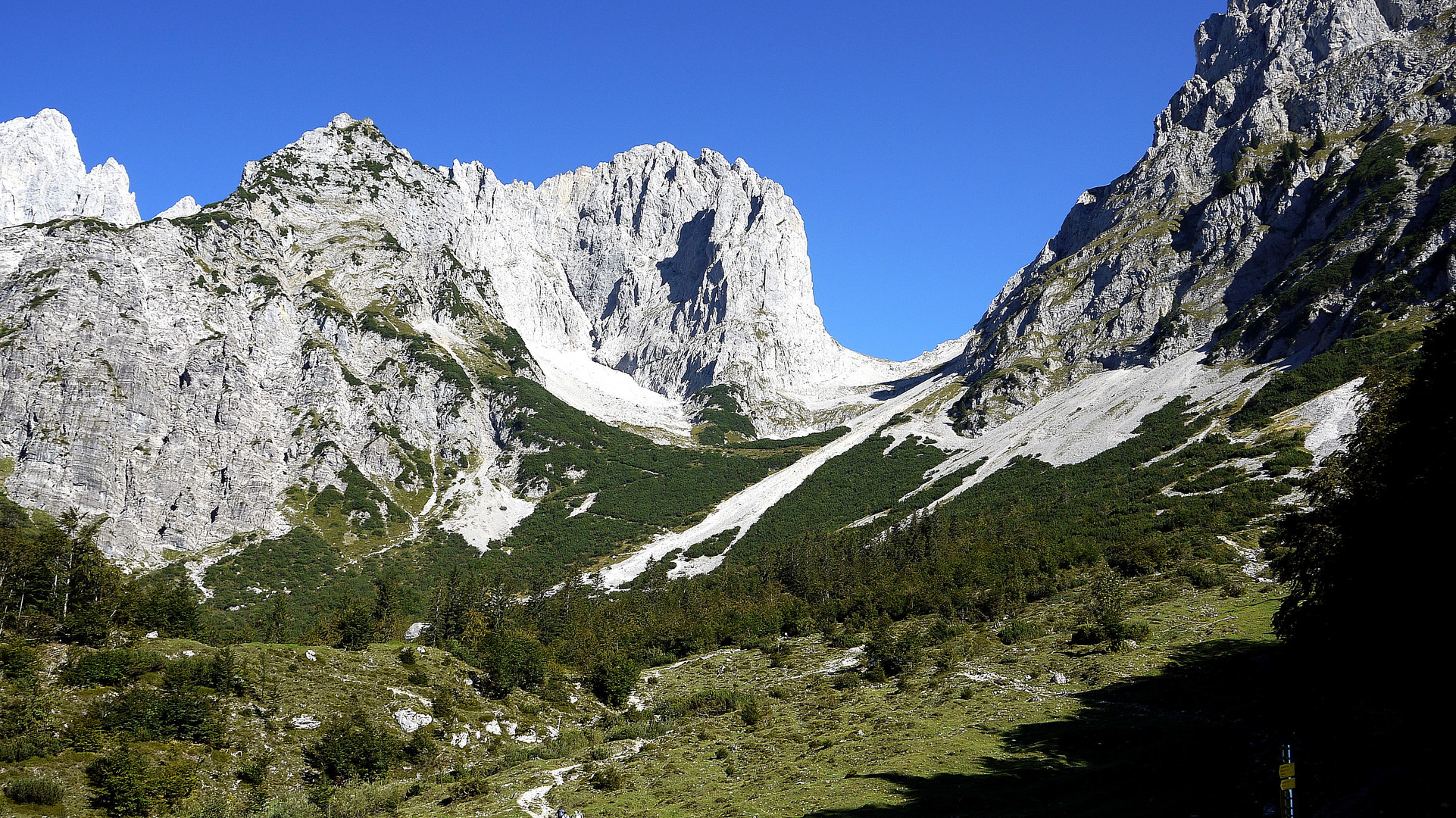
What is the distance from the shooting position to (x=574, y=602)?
12812 centimetres

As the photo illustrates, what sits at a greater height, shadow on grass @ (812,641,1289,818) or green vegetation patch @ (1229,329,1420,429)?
green vegetation patch @ (1229,329,1420,429)


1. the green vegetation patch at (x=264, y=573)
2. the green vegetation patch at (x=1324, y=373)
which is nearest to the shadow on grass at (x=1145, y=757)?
the green vegetation patch at (x=1324, y=373)

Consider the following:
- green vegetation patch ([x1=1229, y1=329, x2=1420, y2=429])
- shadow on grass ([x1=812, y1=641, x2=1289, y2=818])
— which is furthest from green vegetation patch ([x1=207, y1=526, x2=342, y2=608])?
green vegetation patch ([x1=1229, y1=329, x2=1420, y2=429])

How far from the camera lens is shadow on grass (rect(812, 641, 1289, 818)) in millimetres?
26953

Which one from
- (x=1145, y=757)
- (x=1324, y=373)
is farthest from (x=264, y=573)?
(x=1324, y=373)

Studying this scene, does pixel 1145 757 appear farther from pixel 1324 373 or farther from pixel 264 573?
pixel 264 573

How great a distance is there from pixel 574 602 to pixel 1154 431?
129 m

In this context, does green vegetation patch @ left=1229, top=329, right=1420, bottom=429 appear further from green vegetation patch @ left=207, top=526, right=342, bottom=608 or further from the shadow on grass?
green vegetation patch @ left=207, top=526, right=342, bottom=608

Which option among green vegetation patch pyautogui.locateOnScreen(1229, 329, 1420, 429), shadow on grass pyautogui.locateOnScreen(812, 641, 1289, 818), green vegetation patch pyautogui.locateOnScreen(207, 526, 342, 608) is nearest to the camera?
shadow on grass pyautogui.locateOnScreen(812, 641, 1289, 818)

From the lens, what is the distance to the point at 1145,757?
106 feet

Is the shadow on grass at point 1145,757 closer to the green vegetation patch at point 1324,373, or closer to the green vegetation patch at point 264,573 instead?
the green vegetation patch at point 1324,373

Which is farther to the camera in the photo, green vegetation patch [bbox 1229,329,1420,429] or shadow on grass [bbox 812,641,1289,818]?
green vegetation patch [bbox 1229,329,1420,429]

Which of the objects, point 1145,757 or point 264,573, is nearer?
point 1145,757

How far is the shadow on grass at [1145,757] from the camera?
2695 cm
